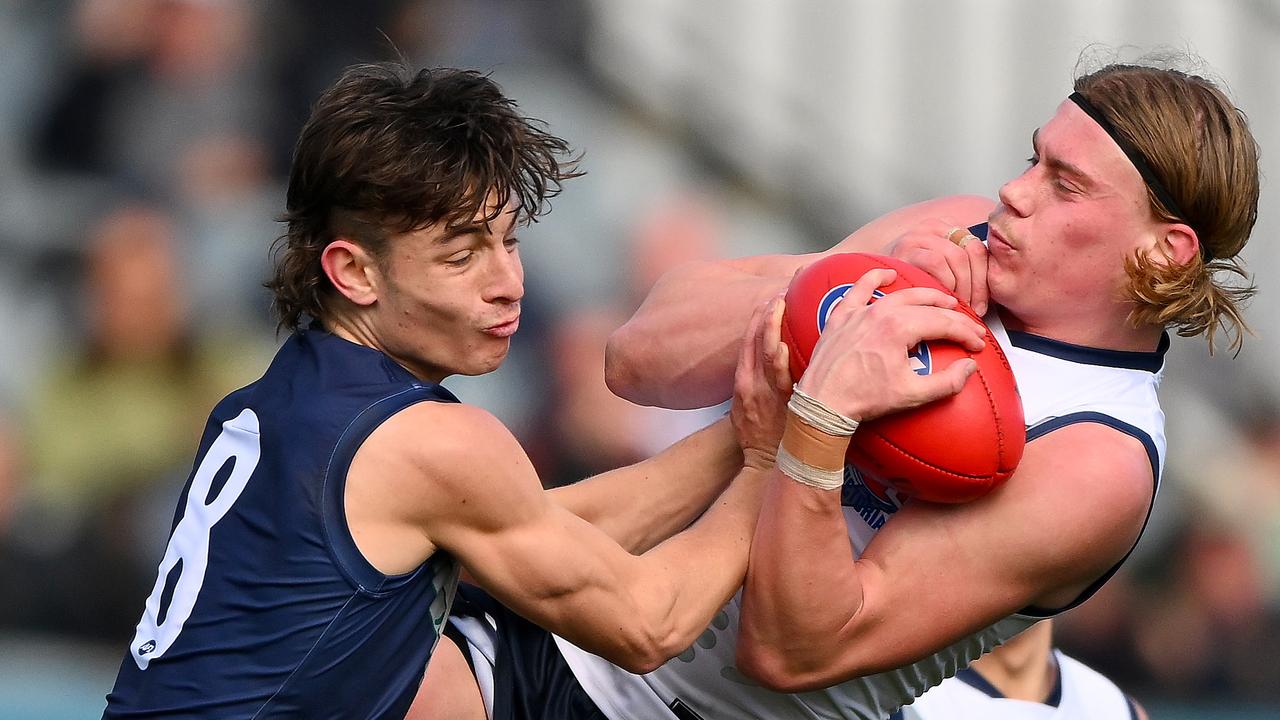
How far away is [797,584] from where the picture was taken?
100.0 inches

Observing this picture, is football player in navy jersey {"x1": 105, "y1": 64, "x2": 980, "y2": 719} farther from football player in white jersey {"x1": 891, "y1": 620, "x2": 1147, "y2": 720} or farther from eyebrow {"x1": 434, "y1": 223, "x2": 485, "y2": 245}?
football player in white jersey {"x1": 891, "y1": 620, "x2": 1147, "y2": 720}

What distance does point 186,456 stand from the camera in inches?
246

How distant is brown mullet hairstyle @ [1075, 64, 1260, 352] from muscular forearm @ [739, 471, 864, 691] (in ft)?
2.37

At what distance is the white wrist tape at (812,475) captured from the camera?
2.49 meters

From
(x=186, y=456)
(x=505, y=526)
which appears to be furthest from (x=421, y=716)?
(x=186, y=456)

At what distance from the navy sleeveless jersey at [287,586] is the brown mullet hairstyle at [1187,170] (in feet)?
4.32

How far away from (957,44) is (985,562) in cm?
476

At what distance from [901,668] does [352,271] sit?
4.22 feet

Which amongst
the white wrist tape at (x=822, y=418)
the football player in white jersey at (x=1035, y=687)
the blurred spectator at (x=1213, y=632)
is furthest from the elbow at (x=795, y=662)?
the blurred spectator at (x=1213, y=632)

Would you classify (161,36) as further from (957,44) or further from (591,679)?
(591,679)

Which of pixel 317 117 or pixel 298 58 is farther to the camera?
pixel 298 58

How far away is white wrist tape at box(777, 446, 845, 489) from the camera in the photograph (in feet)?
8.16

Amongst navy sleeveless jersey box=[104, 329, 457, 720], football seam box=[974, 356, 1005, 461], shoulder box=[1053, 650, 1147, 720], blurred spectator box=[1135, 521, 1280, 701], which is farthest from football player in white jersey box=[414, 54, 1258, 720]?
blurred spectator box=[1135, 521, 1280, 701]

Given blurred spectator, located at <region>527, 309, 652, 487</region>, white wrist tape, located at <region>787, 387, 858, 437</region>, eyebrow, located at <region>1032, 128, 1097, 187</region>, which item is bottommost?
blurred spectator, located at <region>527, 309, 652, 487</region>
